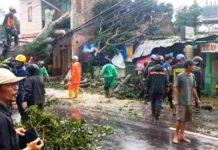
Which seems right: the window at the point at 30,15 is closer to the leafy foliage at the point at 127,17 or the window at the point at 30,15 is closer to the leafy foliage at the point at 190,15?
the leafy foliage at the point at 127,17

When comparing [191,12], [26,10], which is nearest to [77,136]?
[191,12]

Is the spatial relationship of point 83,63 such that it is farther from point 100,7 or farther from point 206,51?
point 206,51

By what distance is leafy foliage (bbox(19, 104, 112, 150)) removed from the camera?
4.99 m

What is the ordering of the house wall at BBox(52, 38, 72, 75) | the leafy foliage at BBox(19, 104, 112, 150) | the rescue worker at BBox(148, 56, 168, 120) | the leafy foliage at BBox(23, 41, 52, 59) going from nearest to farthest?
the leafy foliage at BBox(19, 104, 112, 150)
the rescue worker at BBox(148, 56, 168, 120)
the leafy foliage at BBox(23, 41, 52, 59)
the house wall at BBox(52, 38, 72, 75)

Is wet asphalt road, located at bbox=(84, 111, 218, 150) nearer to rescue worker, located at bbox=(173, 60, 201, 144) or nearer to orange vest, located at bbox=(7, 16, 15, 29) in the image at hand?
rescue worker, located at bbox=(173, 60, 201, 144)

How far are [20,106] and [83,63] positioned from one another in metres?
15.9

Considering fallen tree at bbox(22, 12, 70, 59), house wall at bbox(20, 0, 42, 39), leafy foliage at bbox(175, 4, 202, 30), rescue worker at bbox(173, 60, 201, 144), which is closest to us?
rescue worker at bbox(173, 60, 201, 144)

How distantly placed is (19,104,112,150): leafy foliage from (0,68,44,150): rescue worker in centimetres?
220

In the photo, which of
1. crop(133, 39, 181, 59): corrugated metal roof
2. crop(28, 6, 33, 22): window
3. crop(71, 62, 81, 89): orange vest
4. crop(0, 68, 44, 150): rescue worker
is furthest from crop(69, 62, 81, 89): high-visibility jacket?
crop(28, 6, 33, 22): window

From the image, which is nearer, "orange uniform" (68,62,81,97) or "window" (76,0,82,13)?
"orange uniform" (68,62,81,97)

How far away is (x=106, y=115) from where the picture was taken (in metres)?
10.2

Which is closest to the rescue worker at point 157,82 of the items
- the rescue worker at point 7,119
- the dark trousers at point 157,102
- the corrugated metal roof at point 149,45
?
the dark trousers at point 157,102

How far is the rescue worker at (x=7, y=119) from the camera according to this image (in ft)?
7.55

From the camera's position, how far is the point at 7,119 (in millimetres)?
2359
